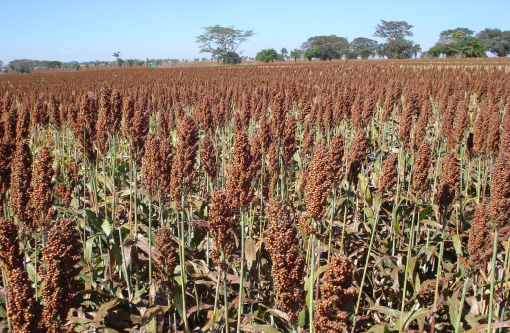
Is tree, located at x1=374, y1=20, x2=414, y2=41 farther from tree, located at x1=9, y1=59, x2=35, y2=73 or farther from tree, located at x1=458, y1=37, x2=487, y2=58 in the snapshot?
tree, located at x1=9, y1=59, x2=35, y2=73

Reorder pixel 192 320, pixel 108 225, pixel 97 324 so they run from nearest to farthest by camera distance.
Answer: pixel 97 324
pixel 192 320
pixel 108 225

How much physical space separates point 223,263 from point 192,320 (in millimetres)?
1356

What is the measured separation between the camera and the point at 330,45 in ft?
345

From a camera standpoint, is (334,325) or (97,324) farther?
(97,324)

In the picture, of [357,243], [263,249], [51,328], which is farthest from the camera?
[357,243]

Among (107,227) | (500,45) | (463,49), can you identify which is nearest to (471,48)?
(463,49)

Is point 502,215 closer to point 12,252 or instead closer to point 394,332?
point 394,332

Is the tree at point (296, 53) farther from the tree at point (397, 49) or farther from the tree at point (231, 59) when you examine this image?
the tree at point (397, 49)

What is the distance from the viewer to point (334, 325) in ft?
4.61

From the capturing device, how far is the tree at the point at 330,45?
316 ft

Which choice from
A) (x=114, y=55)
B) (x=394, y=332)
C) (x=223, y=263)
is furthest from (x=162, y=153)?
(x=114, y=55)

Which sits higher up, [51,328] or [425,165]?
[425,165]

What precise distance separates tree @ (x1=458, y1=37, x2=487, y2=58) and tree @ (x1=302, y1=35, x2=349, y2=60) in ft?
112

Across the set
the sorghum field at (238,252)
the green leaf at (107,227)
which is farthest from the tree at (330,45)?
the green leaf at (107,227)
